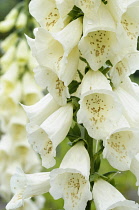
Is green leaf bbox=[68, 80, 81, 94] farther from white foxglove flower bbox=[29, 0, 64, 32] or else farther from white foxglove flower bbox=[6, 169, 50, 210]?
white foxglove flower bbox=[6, 169, 50, 210]

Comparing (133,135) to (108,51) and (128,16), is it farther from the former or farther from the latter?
(128,16)

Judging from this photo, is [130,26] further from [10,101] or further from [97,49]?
[10,101]

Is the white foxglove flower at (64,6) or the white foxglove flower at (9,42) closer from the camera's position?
the white foxglove flower at (64,6)

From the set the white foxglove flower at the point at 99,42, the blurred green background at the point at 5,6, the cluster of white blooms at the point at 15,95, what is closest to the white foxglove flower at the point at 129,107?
the white foxglove flower at the point at 99,42

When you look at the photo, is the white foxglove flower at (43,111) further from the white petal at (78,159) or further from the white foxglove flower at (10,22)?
the white foxglove flower at (10,22)

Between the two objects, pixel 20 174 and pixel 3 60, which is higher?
pixel 20 174

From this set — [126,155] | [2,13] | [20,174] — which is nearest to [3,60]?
[20,174]

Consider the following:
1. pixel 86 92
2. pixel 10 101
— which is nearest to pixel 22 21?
pixel 10 101
